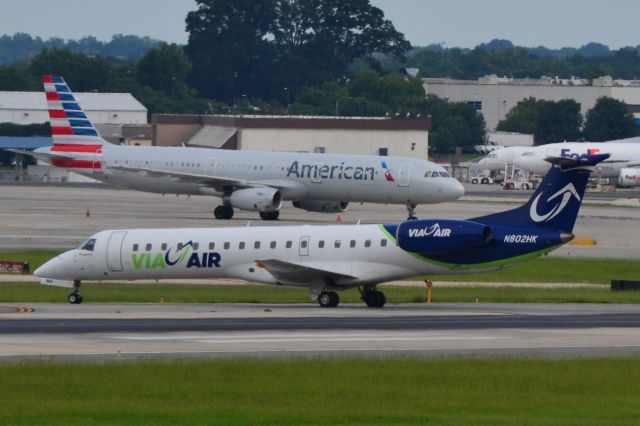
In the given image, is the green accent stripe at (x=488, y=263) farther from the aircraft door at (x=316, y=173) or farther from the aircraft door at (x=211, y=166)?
the aircraft door at (x=211, y=166)

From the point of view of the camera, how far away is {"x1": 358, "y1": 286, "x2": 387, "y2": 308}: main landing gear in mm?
44438

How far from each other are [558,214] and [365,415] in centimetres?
1979

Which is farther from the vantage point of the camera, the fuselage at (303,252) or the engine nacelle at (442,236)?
the fuselage at (303,252)

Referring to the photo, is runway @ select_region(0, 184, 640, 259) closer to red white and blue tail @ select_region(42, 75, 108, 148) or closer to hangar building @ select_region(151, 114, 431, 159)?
red white and blue tail @ select_region(42, 75, 108, 148)

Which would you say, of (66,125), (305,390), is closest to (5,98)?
(66,125)

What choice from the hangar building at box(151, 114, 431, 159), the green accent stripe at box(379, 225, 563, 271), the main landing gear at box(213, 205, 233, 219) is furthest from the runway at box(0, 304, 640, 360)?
the hangar building at box(151, 114, 431, 159)

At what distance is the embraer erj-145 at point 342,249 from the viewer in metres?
42.2

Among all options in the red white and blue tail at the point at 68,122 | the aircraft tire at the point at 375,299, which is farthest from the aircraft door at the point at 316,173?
the aircraft tire at the point at 375,299

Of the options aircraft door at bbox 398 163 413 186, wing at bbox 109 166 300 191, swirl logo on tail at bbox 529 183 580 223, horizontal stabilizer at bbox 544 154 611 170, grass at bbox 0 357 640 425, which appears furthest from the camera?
wing at bbox 109 166 300 191

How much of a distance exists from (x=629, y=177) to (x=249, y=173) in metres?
68.7

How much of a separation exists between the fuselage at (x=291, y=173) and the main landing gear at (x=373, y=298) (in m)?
36.1

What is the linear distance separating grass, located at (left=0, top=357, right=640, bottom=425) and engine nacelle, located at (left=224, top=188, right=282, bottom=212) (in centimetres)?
4979

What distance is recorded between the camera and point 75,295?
45.9 m

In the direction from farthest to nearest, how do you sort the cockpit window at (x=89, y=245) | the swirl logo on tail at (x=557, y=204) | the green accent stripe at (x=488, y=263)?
the cockpit window at (x=89, y=245), the swirl logo on tail at (x=557, y=204), the green accent stripe at (x=488, y=263)
